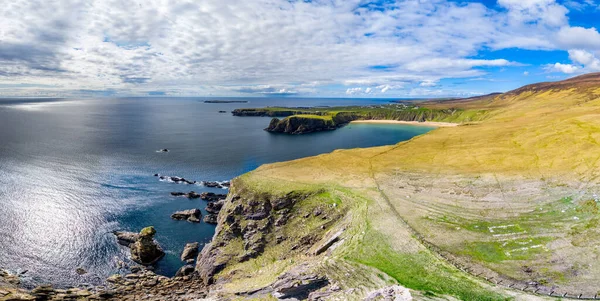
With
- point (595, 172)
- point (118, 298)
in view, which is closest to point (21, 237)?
point (118, 298)

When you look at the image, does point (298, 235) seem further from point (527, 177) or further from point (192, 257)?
point (527, 177)

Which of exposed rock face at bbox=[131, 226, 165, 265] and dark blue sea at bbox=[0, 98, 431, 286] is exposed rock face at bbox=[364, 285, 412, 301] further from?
exposed rock face at bbox=[131, 226, 165, 265]

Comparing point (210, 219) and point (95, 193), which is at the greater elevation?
point (95, 193)

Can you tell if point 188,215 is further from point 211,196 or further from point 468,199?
point 468,199

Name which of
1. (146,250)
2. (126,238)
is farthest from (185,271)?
(126,238)

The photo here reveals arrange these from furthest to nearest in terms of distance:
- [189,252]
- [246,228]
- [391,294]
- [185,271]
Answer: [189,252] < [246,228] < [185,271] < [391,294]
